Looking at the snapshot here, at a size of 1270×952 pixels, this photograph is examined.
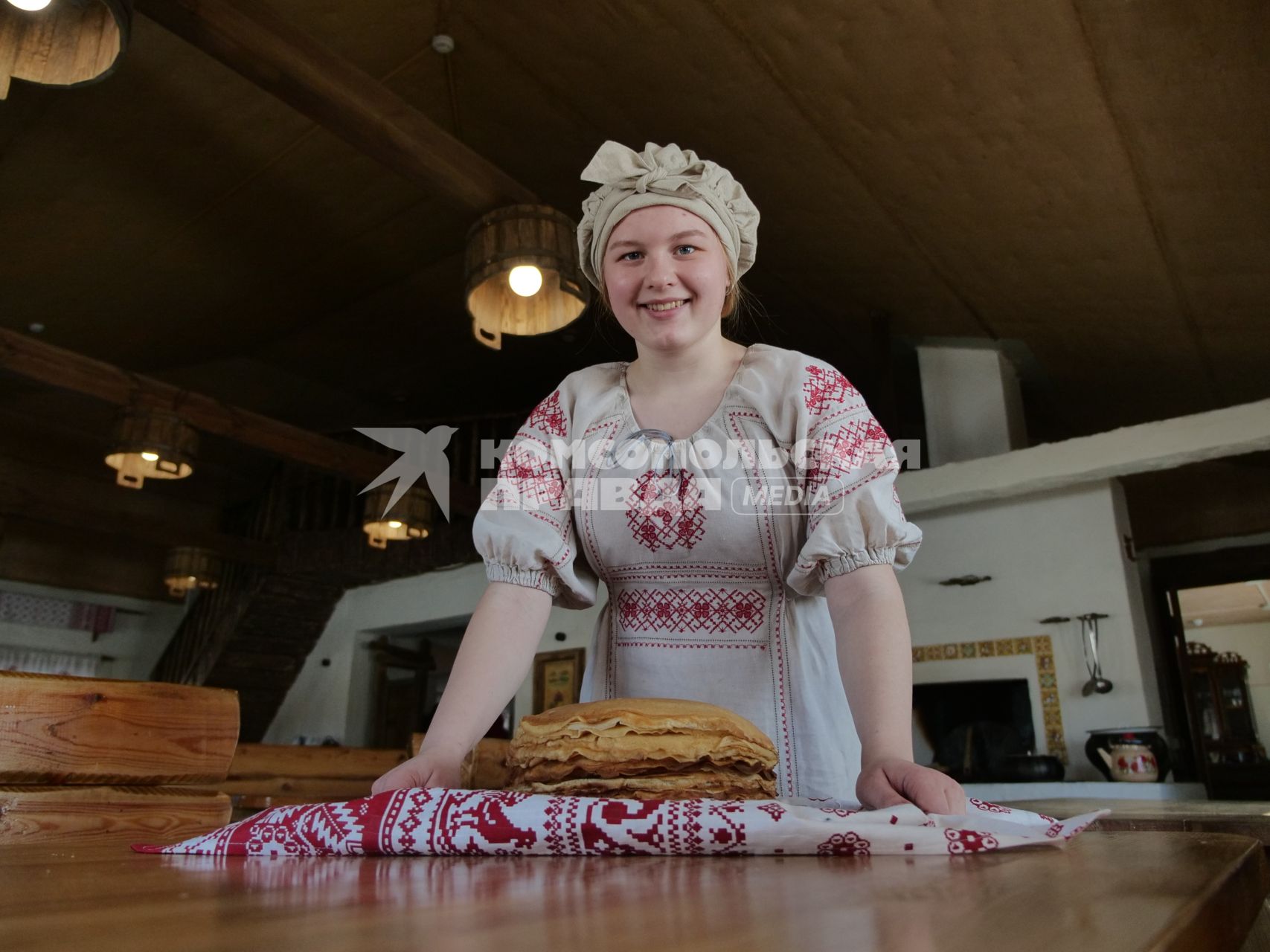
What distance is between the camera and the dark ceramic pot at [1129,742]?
5121mm

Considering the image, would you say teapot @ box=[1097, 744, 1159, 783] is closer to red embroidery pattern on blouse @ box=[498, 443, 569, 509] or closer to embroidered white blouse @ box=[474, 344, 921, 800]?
embroidered white blouse @ box=[474, 344, 921, 800]

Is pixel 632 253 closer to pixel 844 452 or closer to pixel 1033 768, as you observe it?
pixel 844 452

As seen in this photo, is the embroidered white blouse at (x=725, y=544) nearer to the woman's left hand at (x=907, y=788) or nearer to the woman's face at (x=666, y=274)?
the woman's face at (x=666, y=274)

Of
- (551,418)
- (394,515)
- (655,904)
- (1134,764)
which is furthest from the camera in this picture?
(394,515)

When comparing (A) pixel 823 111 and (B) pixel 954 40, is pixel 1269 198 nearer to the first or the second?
(B) pixel 954 40

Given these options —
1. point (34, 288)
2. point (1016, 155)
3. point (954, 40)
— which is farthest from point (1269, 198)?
point (34, 288)

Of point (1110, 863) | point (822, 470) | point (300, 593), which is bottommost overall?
point (1110, 863)

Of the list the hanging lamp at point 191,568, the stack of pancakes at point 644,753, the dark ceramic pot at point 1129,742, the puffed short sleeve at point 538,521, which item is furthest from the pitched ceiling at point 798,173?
the dark ceramic pot at point 1129,742

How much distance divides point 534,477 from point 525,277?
2388 millimetres

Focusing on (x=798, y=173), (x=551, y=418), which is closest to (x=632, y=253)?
(x=551, y=418)

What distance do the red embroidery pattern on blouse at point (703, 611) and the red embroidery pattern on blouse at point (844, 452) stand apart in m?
0.16

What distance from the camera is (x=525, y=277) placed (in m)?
3.43

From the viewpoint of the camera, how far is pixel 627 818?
543mm

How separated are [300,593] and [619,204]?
9451 millimetres
